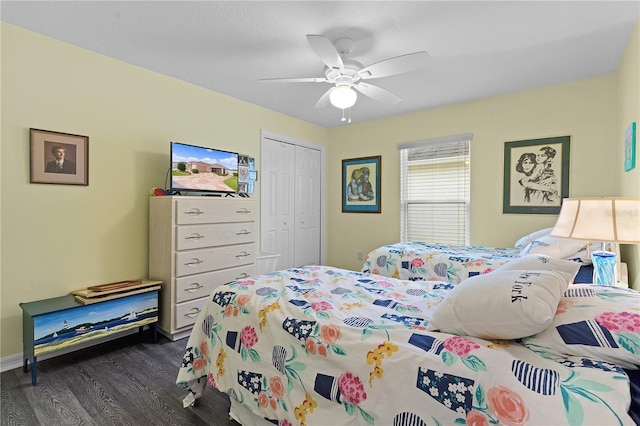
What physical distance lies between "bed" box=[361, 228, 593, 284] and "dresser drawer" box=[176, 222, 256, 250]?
1385mm

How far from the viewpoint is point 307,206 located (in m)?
5.08

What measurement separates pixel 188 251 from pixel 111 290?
2.13 feet

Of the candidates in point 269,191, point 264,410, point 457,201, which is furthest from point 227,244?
point 457,201

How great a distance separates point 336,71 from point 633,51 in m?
2.28

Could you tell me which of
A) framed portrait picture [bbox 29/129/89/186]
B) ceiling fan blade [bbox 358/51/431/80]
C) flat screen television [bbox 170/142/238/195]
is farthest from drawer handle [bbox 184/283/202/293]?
ceiling fan blade [bbox 358/51/431/80]

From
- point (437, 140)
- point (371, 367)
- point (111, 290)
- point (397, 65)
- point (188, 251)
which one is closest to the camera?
point (371, 367)

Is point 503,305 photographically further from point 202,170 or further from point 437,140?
point 437,140

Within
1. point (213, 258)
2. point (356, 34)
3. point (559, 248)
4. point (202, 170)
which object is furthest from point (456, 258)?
point (202, 170)

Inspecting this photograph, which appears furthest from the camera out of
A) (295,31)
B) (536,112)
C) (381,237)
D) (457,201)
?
(381,237)

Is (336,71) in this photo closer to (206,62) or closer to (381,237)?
(206,62)

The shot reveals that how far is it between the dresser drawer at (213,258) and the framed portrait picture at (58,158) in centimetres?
106

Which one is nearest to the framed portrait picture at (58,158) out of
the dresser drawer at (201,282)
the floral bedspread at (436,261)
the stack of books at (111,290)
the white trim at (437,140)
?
the stack of books at (111,290)

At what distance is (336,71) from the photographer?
101 inches

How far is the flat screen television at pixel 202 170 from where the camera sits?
2.99 meters
